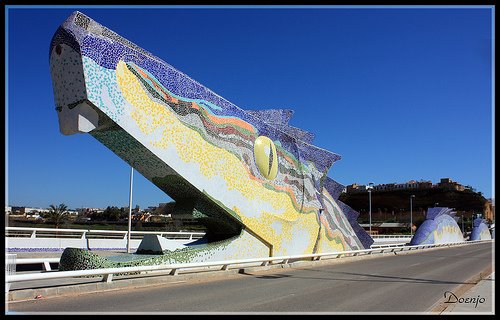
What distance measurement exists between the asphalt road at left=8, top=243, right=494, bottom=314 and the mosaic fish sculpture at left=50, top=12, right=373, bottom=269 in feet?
6.33

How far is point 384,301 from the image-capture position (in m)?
10.3

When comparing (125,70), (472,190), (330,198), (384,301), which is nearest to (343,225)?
(330,198)

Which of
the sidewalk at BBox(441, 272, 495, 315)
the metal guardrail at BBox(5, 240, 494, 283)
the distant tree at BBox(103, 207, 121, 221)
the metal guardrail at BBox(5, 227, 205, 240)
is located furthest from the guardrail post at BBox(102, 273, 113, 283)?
the distant tree at BBox(103, 207, 121, 221)

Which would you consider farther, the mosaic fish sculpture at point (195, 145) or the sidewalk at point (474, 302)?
the mosaic fish sculpture at point (195, 145)

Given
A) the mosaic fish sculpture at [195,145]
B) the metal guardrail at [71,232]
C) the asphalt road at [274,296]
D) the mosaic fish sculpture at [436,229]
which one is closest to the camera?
the asphalt road at [274,296]

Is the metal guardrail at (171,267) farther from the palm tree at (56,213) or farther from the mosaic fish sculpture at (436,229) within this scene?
→ the palm tree at (56,213)

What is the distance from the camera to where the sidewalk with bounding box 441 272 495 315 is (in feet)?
29.6

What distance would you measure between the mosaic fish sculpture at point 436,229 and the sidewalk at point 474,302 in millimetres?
25991

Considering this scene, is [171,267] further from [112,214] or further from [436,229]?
[112,214]

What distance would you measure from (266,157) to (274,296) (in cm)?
771

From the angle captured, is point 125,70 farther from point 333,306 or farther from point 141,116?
point 333,306

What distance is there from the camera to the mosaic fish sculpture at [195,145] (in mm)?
11555

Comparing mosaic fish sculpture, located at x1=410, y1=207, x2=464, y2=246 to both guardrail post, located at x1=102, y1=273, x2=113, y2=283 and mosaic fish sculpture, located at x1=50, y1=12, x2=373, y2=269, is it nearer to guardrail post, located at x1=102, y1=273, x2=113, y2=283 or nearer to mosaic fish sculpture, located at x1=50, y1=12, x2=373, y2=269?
mosaic fish sculpture, located at x1=50, y1=12, x2=373, y2=269

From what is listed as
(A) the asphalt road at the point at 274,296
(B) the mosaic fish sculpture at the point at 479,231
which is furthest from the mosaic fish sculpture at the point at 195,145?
(B) the mosaic fish sculpture at the point at 479,231
